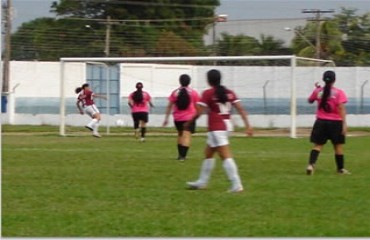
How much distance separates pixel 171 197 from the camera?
1241 centimetres

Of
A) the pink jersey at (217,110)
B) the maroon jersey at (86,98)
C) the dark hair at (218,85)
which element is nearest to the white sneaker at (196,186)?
the pink jersey at (217,110)

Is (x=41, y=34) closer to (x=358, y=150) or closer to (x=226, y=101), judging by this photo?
(x=358, y=150)

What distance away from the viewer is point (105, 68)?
33938mm

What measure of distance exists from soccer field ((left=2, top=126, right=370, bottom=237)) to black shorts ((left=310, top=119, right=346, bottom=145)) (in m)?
0.59

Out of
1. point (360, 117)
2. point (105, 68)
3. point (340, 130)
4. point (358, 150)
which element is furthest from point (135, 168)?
point (360, 117)

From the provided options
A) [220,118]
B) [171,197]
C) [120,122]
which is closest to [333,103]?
[220,118]

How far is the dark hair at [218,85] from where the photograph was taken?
12.9 m

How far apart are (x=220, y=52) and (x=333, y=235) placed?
59324mm

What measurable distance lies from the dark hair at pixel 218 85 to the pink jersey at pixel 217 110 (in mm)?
53

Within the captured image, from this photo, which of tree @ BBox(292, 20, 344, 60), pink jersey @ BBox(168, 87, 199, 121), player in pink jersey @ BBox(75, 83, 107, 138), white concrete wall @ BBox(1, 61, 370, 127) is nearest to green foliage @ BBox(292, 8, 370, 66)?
tree @ BBox(292, 20, 344, 60)

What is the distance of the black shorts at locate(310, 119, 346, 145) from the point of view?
15444 millimetres

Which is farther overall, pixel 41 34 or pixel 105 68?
pixel 41 34

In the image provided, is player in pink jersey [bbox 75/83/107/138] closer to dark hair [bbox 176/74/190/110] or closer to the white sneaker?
dark hair [bbox 176/74/190/110]

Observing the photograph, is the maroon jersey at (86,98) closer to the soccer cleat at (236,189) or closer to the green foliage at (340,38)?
the soccer cleat at (236,189)
